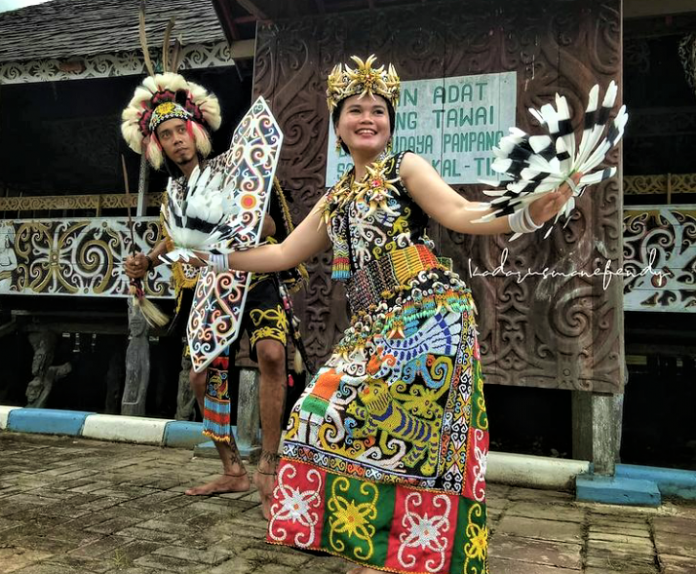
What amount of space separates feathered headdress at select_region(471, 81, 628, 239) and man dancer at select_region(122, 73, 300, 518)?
80.8 inches

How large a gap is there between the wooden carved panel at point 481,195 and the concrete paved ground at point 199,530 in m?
0.93

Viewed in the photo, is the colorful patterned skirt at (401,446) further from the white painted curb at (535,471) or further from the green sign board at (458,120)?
the green sign board at (458,120)

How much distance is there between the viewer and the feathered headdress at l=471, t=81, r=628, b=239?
1.72 m

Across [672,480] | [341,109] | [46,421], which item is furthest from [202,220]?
[46,421]

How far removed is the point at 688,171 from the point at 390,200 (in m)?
5.96

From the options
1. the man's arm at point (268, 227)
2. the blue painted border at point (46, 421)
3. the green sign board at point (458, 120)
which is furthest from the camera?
the blue painted border at point (46, 421)

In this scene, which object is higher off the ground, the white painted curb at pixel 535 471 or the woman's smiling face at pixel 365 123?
the woman's smiling face at pixel 365 123

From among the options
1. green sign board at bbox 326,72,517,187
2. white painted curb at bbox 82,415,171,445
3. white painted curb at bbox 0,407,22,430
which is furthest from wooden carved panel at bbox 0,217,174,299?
green sign board at bbox 326,72,517,187

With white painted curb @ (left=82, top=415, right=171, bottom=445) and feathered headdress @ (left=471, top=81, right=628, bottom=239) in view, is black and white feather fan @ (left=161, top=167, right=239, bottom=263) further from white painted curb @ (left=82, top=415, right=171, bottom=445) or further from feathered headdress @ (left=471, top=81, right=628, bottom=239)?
white painted curb @ (left=82, top=415, right=171, bottom=445)

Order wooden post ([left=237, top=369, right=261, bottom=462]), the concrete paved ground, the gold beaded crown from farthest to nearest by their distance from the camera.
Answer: wooden post ([left=237, top=369, right=261, bottom=462]) < the concrete paved ground < the gold beaded crown

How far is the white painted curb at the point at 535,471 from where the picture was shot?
13.9ft

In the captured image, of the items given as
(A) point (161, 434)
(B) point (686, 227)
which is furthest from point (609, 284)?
(A) point (161, 434)

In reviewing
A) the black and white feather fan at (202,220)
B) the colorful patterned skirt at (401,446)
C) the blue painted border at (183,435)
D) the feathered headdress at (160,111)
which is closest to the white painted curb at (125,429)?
the blue painted border at (183,435)

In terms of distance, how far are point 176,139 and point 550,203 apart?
8.78 feet
